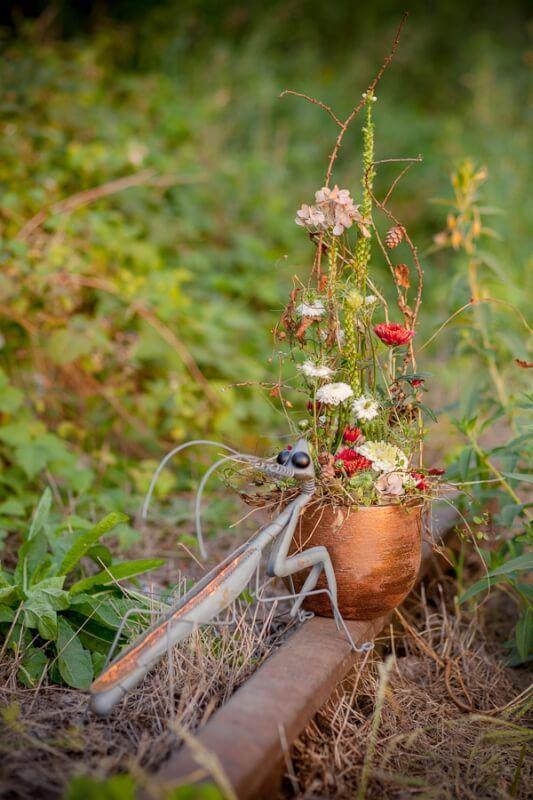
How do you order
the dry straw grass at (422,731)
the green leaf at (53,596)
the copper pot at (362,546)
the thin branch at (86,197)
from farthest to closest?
the thin branch at (86,197), the green leaf at (53,596), the copper pot at (362,546), the dry straw grass at (422,731)

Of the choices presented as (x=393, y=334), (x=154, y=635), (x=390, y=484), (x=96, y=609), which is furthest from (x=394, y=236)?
(x=96, y=609)

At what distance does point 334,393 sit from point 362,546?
1.12ft

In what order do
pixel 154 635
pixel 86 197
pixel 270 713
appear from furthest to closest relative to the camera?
1. pixel 86 197
2. pixel 154 635
3. pixel 270 713

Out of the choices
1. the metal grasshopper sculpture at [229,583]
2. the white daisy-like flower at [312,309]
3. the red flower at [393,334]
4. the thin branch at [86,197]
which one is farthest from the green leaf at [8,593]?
the thin branch at [86,197]

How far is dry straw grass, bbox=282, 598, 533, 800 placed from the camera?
1.47 m

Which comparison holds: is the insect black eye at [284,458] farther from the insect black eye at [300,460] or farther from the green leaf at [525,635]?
the green leaf at [525,635]

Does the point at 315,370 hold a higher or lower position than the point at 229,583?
higher

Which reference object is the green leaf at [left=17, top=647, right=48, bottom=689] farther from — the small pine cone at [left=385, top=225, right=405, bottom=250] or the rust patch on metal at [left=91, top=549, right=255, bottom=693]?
the small pine cone at [left=385, top=225, right=405, bottom=250]

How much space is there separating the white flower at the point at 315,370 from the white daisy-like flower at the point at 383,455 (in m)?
0.18

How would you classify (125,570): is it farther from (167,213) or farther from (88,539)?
(167,213)

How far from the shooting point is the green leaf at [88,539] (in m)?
1.87

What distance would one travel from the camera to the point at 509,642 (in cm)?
216

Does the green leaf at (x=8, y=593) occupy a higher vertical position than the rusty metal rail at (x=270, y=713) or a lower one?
higher

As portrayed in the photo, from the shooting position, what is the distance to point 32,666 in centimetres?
175
